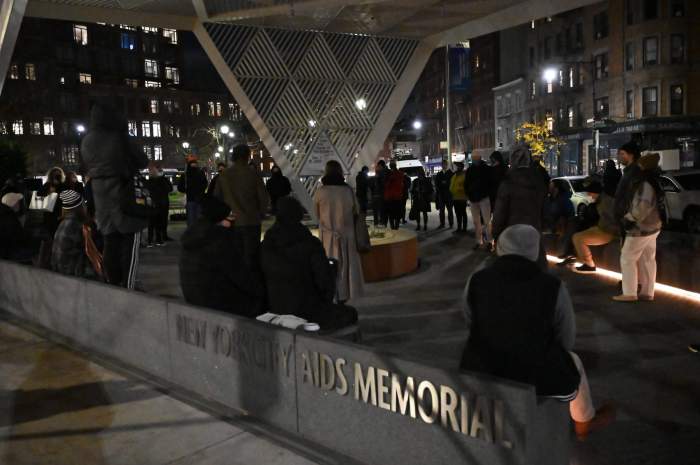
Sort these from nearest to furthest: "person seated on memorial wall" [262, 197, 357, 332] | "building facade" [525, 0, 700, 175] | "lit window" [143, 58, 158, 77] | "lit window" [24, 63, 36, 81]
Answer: "person seated on memorial wall" [262, 197, 357, 332] → "building facade" [525, 0, 700, 175] → "lit window" [24, 63, 36, 81] → "lit window" [143, 58, 158, 77]

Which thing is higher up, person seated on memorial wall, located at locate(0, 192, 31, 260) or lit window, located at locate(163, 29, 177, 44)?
lit window, located at locate(163, 29, 177, 44)

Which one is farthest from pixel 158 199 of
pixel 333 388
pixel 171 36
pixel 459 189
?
pixel 171 36

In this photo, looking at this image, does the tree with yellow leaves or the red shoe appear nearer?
the red shoe

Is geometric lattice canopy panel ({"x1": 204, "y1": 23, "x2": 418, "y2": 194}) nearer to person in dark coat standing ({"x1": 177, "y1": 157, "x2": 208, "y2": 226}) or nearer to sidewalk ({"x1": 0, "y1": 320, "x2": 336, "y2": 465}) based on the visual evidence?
person in dark coat standing ({"x1": 177, "y1": 157, "x2": 208, "y2": 226})

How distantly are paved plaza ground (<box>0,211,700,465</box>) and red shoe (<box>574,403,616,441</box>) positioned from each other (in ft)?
0.23

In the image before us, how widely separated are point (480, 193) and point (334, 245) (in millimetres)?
5863

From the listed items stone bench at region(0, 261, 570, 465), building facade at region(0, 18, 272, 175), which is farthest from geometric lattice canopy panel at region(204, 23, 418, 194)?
building facade at region(0, 18, 272, 175)

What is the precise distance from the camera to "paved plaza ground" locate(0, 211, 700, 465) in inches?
169

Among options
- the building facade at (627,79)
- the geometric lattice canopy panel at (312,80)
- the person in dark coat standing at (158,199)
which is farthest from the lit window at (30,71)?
the geometric lattice canopy panel at (312,80)

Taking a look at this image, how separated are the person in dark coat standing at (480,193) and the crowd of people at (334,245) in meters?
0.06

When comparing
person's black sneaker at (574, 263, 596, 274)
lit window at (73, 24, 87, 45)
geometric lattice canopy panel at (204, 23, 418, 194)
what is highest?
lit window at (73, 24, 87, 45)

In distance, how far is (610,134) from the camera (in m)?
42.8

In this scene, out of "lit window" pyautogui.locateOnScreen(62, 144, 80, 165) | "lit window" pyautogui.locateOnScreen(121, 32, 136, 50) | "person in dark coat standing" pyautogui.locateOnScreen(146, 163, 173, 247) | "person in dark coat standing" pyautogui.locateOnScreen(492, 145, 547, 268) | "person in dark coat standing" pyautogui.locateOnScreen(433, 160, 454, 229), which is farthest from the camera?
"lit window" pyautogui.locateOnScreen(121, 32, 136, 50)

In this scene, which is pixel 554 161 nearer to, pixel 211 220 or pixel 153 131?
pixel 211 220
